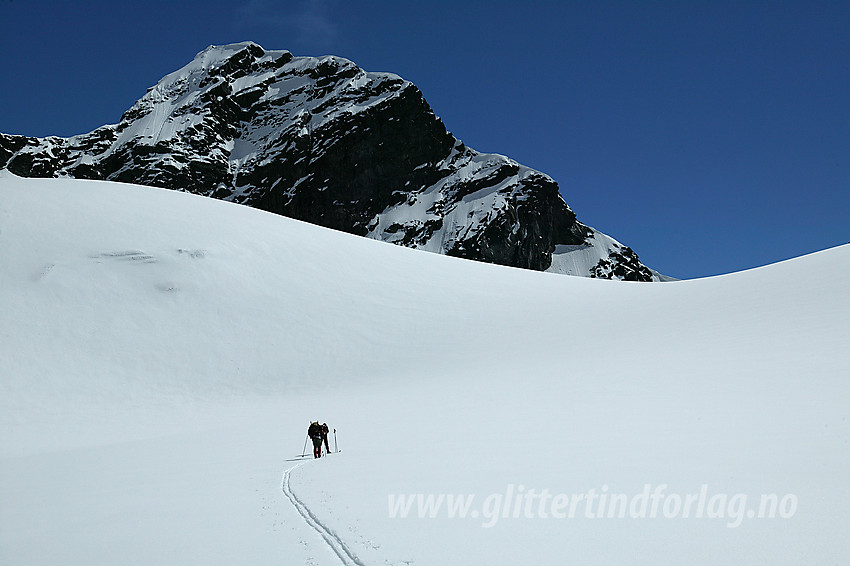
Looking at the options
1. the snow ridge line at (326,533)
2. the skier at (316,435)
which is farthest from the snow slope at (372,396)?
the skier at (316,435)

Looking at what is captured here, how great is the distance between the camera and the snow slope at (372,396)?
6.59 meters

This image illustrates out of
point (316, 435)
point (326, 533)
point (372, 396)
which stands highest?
point (372, 396)

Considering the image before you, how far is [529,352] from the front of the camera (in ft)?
78.4

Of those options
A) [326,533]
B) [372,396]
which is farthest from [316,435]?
[372,396]

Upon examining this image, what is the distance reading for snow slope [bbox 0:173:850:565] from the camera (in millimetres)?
6586

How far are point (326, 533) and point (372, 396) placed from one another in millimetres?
13611

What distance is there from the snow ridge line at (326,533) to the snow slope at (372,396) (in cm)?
4

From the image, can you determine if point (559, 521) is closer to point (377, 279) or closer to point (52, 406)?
point (52, 406)

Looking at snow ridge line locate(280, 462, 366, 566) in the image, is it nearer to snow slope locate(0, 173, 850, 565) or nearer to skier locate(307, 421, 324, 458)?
snow slope locate(0, 173, 850, 565)

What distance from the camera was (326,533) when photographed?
664 centimetres

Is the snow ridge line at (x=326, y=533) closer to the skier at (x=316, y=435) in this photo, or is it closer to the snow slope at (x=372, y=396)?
the snow slope at (x=372, y=396)

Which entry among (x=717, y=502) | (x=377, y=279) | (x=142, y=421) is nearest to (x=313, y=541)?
(x=717, y=502)

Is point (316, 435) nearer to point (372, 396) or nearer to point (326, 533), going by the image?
point (326, 533)

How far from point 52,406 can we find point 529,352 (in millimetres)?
18357
